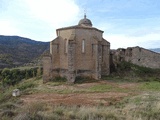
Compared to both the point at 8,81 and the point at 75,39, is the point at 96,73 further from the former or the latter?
the point at 8,81

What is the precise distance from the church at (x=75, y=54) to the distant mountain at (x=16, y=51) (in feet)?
136

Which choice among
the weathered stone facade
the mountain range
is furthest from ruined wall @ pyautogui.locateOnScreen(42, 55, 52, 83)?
the mountain range

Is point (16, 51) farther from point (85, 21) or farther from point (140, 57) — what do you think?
point (140, 57)

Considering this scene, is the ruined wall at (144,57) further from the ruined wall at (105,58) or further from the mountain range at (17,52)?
the mountain range at (17,52)

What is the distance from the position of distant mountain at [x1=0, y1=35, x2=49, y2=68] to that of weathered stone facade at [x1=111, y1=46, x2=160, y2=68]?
141 ft

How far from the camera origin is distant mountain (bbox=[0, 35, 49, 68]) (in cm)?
7075

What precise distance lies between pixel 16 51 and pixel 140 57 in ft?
215

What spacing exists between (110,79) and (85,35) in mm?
5207

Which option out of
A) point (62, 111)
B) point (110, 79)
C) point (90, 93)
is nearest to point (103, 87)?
point (90, 93)

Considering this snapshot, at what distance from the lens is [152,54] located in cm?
2808

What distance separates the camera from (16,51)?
87.4m

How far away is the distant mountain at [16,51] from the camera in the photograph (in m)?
70.8

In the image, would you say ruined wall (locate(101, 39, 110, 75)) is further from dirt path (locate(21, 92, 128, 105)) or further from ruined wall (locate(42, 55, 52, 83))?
dirt path (locate(21, 92, 128, 105))

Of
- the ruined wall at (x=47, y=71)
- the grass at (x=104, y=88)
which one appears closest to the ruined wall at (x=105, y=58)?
the grass at (x=104, y=88)
